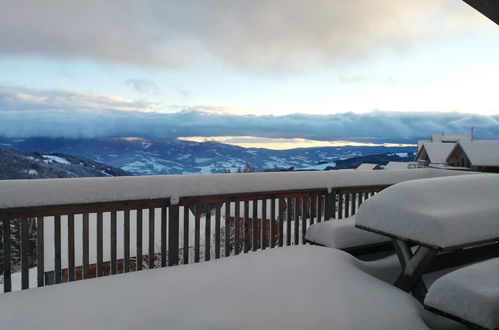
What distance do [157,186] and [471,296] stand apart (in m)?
2.72

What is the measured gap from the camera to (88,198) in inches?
120

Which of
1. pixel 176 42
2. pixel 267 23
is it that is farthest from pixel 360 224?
pixel 176 42

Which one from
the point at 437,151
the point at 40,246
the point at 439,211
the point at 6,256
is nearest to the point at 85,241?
the point at 40,246

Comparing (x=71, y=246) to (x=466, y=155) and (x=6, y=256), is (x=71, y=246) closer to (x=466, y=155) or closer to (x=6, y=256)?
(x=6, y=256)

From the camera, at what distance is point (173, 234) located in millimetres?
3639

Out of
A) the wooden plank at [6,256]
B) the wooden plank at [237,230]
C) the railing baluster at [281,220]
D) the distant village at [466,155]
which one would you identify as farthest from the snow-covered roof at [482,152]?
the wooden plank at [6,256]

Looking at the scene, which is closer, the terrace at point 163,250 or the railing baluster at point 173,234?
the terrace at point 163,250

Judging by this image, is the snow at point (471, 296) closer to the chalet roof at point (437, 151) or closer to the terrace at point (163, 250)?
the terrace at point (163, 250)

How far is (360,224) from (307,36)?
8.72m

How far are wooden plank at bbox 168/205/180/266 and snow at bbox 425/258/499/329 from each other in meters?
2.43

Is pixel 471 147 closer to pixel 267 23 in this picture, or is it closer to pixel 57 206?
pixel 267 23

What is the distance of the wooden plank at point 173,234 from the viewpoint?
356 cm

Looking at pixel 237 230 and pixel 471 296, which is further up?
pixel 471 296

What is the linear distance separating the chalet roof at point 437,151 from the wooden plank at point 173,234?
30778 mm
